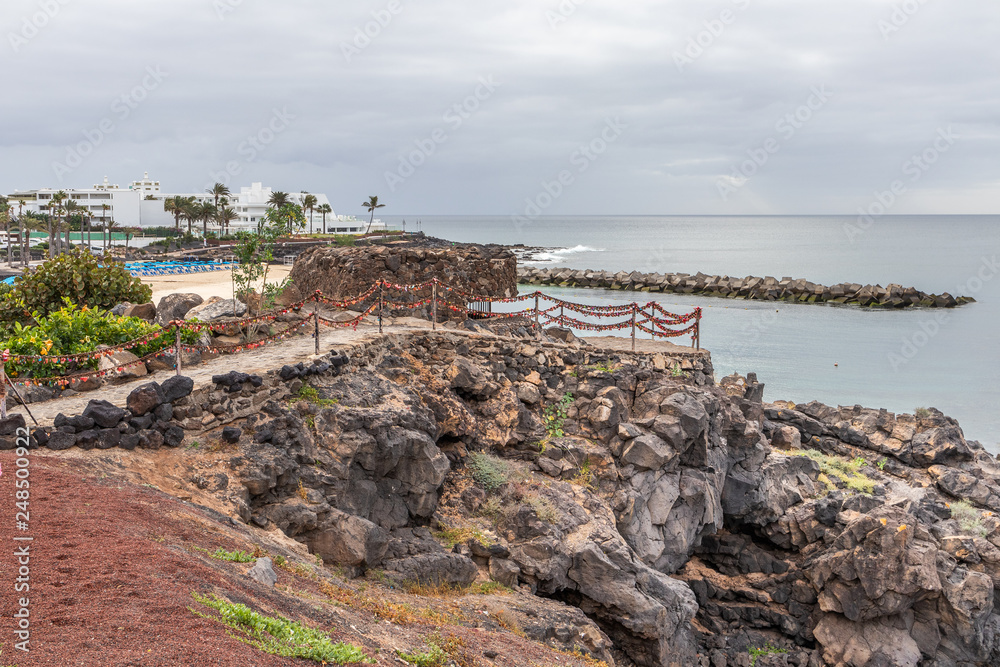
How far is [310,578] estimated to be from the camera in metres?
8.98

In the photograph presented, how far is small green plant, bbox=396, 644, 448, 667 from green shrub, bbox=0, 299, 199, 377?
9.52 m

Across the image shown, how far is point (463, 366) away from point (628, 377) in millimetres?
4297

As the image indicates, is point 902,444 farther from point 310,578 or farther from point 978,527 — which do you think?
point 310,578

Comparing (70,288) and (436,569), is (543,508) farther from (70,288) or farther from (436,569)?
(70,288)

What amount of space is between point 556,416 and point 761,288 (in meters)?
52.2

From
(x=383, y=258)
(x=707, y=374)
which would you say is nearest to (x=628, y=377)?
(x=707, y=374)

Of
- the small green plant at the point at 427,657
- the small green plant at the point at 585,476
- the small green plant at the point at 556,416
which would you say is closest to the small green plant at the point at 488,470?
the small green plant at the point at 585,476

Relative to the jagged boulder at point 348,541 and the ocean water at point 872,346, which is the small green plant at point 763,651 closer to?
the jagged boulder at point 348,541

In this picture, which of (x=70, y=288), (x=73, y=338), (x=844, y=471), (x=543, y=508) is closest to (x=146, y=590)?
(x=543, y=508)

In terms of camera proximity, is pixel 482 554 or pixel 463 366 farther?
pixel 463 366

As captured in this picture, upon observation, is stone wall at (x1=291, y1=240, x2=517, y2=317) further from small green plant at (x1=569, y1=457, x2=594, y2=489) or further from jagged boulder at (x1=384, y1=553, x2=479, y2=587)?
jagged boulder at (x1=384, y1=553, x2=479, y2=587)

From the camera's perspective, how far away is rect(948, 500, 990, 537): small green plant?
61.2ft

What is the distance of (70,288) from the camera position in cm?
2042

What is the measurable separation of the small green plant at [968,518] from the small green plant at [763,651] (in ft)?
20.0
